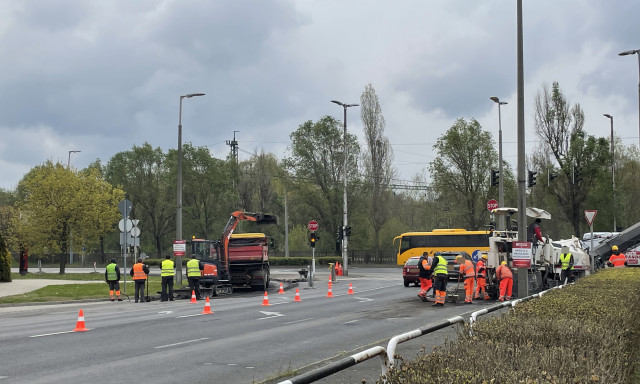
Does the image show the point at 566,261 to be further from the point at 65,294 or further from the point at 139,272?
the point at 65,294

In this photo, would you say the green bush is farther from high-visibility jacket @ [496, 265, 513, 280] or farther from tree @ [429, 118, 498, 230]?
tree @ [429, 118, 498, 230]

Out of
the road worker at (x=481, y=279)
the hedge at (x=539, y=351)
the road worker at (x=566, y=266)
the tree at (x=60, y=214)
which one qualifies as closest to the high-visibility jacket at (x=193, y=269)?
the road worker at (x=481, y=279)

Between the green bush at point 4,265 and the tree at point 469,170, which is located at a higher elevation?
the tree at point 469,170

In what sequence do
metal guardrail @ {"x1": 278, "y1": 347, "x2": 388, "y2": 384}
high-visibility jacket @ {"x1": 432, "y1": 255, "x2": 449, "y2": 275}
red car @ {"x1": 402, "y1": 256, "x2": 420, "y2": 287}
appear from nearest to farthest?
metal guardrail @ {"x1": 278, "y1": 347, "x2": 388, "y2": 384} < high-visibility jacket @ {"x1": 432, "y1": 255, "x2": 449, "y2": 275} < red car @ {"x1": 402, "y1": 256, "x2": 420, "y2": 287}

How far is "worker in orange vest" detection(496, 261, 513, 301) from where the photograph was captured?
22.0 meters

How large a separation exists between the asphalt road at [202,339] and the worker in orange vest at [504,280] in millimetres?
1329

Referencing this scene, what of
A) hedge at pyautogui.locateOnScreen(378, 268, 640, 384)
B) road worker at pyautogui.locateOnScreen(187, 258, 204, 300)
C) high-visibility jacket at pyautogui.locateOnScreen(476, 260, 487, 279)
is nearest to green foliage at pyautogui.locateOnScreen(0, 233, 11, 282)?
road worker at pyautogui.locateOnScreen(187, 258, 204, 300)

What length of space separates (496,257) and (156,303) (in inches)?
486

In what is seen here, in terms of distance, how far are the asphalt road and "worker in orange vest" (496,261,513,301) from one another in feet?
4.36

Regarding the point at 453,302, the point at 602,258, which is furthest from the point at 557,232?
the point at 453,302

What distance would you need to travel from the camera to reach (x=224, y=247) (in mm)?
31016

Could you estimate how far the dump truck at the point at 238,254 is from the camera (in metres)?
30.7

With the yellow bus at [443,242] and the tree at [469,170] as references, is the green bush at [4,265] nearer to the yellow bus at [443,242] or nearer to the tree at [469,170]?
the yellow bus at [443,242]

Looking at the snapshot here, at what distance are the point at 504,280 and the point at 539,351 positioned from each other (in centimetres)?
1657
